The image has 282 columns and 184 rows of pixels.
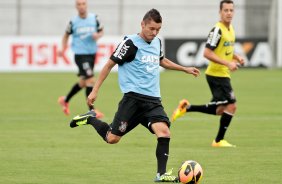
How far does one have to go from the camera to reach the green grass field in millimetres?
10625

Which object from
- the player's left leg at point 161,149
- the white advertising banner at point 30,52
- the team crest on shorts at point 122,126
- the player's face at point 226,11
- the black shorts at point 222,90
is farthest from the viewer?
the white advertising banner at point 30,52

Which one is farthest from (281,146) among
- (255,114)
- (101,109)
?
(101,109)

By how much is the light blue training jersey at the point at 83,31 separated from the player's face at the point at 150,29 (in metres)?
8.60

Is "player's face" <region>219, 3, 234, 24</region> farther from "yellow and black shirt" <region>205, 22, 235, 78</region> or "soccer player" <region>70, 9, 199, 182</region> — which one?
"soccer player" <region>70, 9, 199, 182</region>

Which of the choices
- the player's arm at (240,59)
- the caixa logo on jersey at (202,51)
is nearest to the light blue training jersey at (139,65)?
the player's arm at (240,59)

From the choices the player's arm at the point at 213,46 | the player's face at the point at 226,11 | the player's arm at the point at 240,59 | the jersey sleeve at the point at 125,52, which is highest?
the player's face at the point at 226,11

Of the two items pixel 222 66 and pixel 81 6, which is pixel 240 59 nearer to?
pixel 222 66

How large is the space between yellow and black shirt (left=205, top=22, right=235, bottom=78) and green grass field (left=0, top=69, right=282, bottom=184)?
1154mm

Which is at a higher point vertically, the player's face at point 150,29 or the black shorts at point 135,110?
the player's face at point 150,29

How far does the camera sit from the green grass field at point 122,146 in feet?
34.9

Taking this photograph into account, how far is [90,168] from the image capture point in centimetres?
1116

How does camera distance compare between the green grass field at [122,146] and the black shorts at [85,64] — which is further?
the black shorts at [85,64]

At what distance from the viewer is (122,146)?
13.5 meters

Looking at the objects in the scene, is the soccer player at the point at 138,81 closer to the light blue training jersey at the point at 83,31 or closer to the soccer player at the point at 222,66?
the soccer player at the point at 222,66
